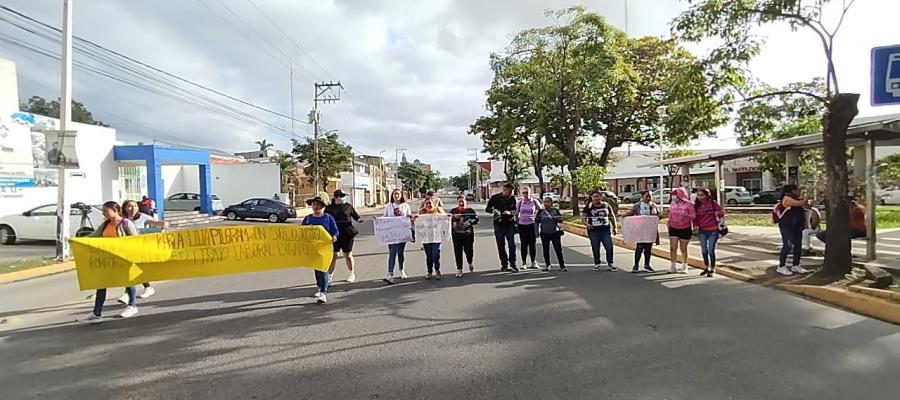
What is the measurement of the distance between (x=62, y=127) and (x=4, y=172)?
29.6ft

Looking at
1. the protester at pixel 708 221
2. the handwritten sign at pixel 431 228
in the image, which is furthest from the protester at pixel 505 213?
the protester at pixel 708 221

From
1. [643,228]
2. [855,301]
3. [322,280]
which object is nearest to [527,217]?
[643,228]

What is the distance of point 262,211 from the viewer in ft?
106

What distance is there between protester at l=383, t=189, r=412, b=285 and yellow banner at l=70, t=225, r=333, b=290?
5.50 feet

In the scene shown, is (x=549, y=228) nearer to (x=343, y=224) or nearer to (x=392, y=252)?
(x=392, y=252)

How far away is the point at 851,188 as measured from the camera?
448 inches

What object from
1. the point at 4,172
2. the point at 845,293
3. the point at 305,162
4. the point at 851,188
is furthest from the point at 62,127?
the point at 305,162

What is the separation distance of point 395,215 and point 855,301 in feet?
22.9

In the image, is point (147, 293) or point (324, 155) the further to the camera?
point (324, 155)

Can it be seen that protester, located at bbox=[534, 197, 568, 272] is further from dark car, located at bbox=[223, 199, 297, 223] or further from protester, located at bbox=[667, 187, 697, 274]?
dark car, located at bbox=[223, 199, 297, 223]

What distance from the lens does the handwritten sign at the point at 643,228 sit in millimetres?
11062

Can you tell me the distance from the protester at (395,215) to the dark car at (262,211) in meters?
22.9

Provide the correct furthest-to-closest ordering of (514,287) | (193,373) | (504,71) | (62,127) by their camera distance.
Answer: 1. (504,71)
2. (62,127)
3. (514,287)
4. (193,373)

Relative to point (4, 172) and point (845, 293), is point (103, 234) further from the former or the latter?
point (4, 172)
